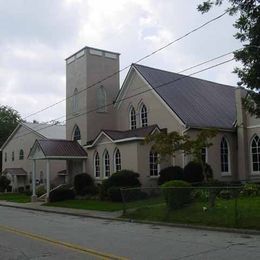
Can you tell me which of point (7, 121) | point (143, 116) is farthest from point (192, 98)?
point (7, 121)

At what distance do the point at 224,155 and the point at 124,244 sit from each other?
25168 mm

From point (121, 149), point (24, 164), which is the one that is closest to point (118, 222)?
point (121, 149)

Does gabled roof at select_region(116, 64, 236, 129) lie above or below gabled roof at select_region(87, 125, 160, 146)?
above

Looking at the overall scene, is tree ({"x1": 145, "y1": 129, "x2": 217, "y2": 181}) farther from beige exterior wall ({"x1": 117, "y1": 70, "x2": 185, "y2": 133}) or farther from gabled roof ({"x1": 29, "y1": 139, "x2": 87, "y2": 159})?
gabled roof ({"x1": 29, "y1": 139, "x2": 87, "y2": 159})

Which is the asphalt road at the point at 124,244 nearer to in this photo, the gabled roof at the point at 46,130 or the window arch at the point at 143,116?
the window arch at the point at 143,116

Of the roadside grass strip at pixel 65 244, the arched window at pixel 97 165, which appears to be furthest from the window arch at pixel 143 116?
the roadside grass strip at pixel 65 244

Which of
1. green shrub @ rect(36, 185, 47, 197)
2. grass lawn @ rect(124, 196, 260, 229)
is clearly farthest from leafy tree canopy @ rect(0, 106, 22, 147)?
grass lawn @ rect(124, 196, 260, 229)

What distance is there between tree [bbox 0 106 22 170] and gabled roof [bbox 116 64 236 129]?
44.6m

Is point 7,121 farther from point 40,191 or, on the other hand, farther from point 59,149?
point 59,149

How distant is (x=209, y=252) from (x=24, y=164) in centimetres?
5021

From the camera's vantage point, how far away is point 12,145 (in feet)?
209

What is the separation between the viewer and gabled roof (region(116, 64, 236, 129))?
1423 inches

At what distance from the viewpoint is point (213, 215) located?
1797 cm

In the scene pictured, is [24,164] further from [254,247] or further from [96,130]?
[254,247]
